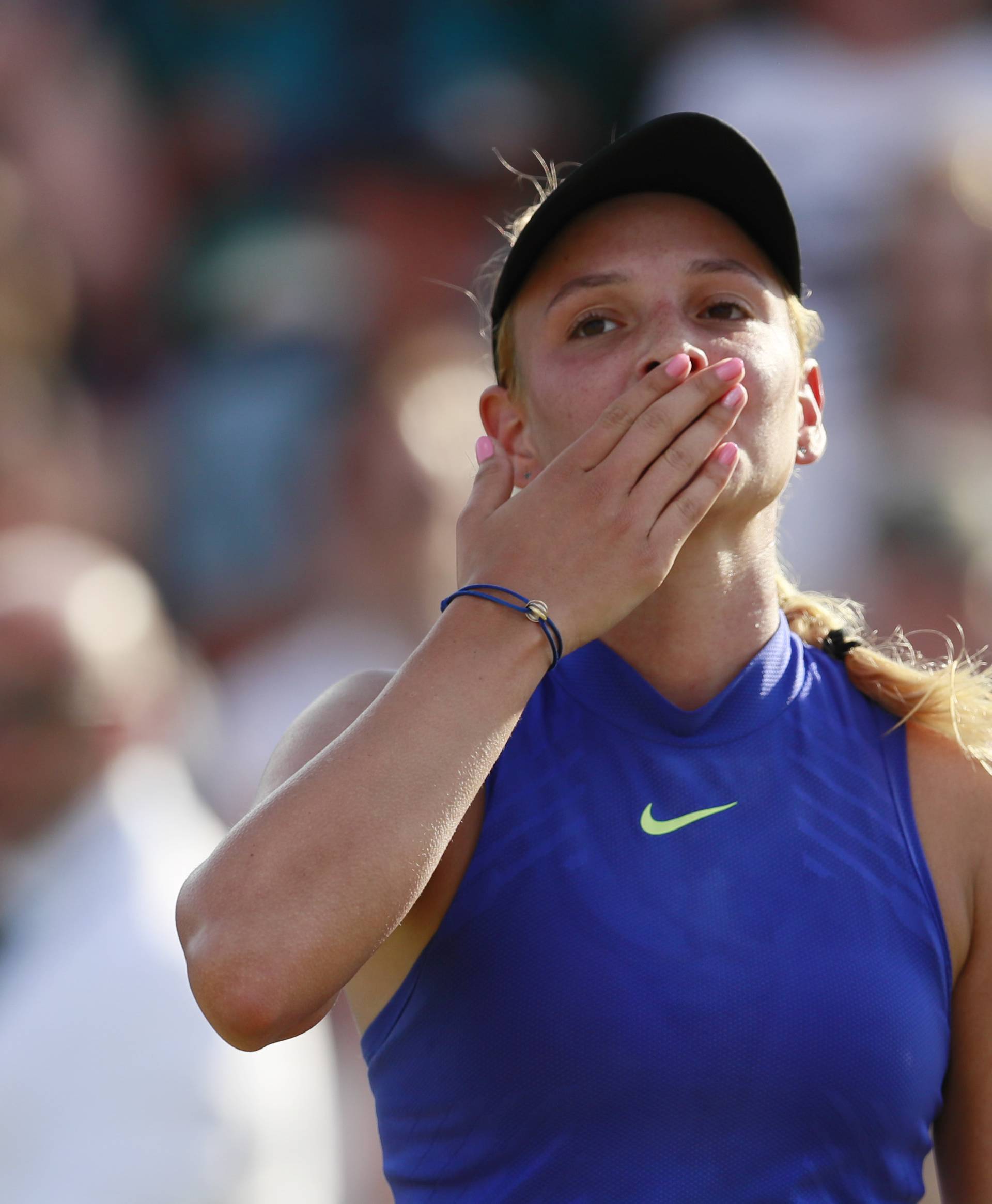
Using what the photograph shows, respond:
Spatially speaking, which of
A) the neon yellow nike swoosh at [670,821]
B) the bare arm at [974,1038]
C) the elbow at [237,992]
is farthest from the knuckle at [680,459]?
the elbow at [237,992]

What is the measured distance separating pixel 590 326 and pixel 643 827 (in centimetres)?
75

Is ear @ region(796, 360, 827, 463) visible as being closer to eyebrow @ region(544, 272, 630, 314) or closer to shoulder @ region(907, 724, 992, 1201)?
eyebrow @ region(544, 272, 630, 314)

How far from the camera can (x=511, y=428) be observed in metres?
2.34

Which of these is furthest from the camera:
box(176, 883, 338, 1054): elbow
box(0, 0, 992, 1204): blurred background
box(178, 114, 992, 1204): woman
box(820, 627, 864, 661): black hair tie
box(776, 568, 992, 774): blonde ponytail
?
box(0, 0, 992, 1204): blurred background

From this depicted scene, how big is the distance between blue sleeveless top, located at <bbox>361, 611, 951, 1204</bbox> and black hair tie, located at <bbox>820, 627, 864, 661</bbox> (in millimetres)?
235

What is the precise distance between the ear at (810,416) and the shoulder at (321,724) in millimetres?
778

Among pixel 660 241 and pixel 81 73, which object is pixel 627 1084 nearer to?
pixel 660 241

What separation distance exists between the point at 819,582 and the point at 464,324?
185 cm

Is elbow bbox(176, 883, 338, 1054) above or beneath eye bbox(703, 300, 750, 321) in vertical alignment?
beneath

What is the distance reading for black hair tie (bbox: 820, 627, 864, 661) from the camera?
7.36 feet

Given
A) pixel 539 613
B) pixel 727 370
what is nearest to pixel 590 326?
pixel 727 370

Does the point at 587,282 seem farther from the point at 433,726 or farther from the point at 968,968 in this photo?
the point at 968,968

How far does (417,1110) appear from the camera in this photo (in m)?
1.89

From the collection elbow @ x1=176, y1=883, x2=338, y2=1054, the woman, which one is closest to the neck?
the woman
